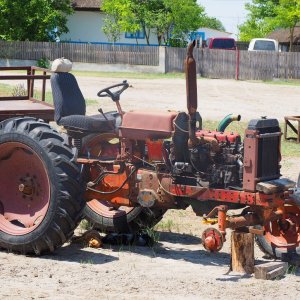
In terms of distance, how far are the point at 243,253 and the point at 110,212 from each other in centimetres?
204

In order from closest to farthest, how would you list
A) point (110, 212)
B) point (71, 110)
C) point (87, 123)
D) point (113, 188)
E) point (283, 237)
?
point (283, 237), point (113, 188), point (87, 123), point (71, 110), point (110, 212)

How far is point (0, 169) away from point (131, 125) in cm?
145

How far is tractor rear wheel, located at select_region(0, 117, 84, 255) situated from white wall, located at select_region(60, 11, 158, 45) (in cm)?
5162

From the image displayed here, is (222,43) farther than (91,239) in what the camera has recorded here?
Yes

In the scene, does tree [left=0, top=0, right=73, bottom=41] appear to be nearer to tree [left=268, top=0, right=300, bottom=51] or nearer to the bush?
the bush

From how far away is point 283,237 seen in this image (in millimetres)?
8711

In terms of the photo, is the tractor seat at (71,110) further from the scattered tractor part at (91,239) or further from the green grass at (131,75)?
the green grass at (131,75)

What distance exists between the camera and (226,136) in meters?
8.25

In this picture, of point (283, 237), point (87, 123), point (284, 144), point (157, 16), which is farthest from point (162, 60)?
point (283, 237)

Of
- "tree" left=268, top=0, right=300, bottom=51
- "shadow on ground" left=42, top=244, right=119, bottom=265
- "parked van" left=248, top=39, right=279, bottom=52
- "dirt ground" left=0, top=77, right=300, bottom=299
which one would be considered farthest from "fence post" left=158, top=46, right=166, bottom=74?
"shadow on ground" left=42, top=244, right=119, bottom=265

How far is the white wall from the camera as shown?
197 ft

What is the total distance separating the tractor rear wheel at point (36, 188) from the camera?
830 cm

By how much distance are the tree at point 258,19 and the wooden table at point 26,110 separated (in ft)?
166

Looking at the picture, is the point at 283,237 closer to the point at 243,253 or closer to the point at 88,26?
the point at 243,253
